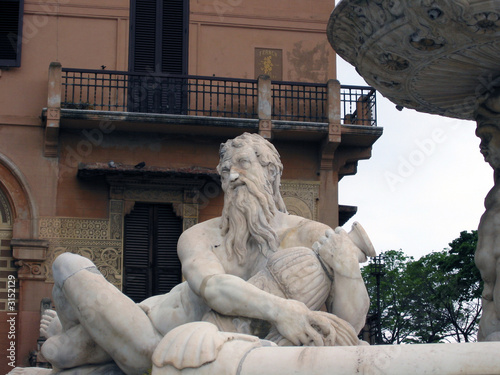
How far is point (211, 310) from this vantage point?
21.4 feet

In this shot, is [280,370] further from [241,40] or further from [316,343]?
[241,40]

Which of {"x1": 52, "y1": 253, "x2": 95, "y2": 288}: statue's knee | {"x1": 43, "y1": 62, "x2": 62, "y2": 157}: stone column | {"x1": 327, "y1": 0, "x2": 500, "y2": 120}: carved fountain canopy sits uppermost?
{"x1": 43, "y1": 62, "x2": 62, "y2": 157}: stone column

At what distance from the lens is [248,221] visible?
6973 millimetres

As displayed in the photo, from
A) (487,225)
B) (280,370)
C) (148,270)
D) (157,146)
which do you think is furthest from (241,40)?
(280,370)

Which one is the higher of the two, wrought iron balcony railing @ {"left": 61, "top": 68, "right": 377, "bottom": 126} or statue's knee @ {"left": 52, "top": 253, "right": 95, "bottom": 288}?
wrought iron balcony railing @ {"left": 61, "top": 68, "right": 377, "bottom": 126}

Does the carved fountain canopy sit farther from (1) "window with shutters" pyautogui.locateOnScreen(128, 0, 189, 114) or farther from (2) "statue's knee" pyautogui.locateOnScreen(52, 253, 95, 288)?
(1) "window with shutters" pyautogui.locateOnScreen(128, 0, 189, 114)

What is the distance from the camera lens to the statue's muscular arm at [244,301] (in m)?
6.14

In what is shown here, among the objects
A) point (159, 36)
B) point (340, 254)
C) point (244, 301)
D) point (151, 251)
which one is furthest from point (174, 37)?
point (244, 301)

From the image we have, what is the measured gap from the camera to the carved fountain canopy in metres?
7.07

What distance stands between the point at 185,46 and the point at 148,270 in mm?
5183

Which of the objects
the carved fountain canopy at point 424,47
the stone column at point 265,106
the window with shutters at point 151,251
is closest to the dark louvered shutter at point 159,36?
the stone column at point 265,106

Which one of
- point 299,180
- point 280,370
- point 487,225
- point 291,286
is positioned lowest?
point 280,370

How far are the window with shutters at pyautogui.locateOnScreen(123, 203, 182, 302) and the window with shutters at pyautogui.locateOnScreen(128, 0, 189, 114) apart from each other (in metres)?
2.40

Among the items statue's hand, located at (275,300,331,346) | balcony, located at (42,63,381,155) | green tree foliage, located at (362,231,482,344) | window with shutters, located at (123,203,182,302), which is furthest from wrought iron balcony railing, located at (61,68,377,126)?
statue's hand, located at (275,300,331,346)
